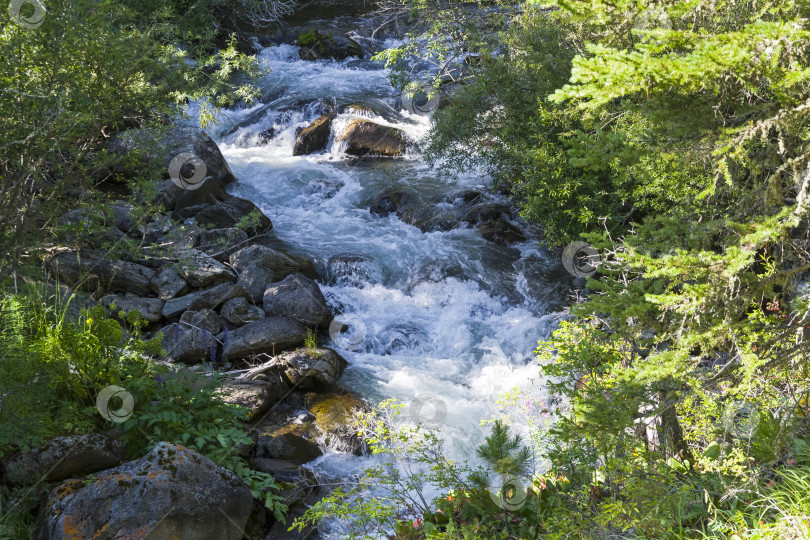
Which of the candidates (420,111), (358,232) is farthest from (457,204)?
(420,111)

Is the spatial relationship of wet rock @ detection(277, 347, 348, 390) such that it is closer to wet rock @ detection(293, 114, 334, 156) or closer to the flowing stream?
the flowing stream

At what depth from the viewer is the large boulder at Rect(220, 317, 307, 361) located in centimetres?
765

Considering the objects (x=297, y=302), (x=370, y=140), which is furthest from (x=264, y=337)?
(x=370, y=140)

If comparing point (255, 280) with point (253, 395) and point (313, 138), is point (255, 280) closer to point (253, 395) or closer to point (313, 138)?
point (253, 395)

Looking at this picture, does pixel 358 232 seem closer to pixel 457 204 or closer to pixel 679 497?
pixel 457 204

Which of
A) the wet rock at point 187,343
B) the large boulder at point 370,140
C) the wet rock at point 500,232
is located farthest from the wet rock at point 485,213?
the wet rock at point 187,343

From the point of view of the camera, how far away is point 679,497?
3.74 m

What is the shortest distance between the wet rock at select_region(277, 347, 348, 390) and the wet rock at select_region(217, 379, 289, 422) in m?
0.44

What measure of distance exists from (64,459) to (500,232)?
8689mm

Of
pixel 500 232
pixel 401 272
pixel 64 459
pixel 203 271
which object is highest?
pixel 64 459

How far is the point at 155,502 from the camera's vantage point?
407 cm

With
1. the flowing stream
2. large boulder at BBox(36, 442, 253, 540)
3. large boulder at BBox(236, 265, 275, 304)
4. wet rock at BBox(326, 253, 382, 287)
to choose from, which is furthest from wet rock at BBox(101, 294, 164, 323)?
large boulder at BBox(36, 442, 253, 540)

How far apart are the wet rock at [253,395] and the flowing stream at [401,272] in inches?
36.8

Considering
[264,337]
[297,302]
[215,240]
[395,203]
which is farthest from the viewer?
[395,203]
